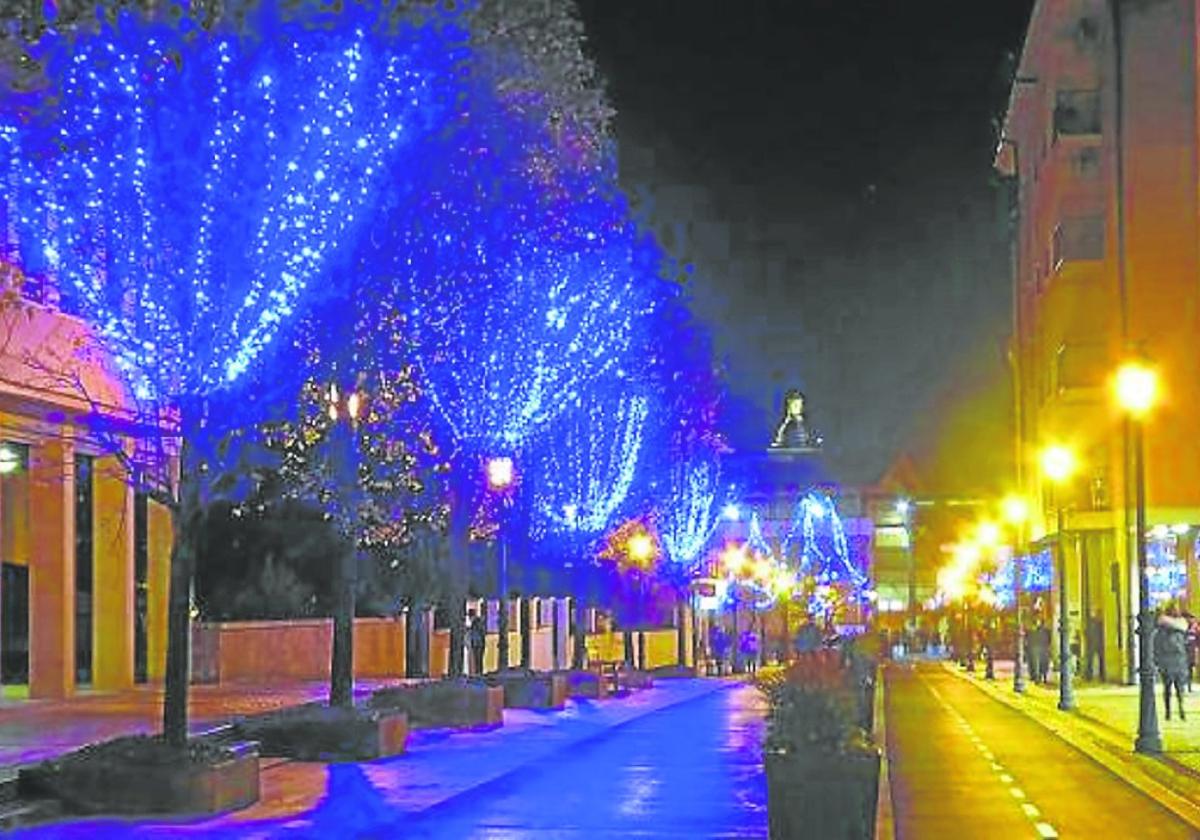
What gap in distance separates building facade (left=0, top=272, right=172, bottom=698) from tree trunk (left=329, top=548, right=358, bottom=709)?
4.93 metres

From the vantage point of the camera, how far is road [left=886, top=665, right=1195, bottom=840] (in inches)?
761

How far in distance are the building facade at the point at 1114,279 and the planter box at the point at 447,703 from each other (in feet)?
56.7

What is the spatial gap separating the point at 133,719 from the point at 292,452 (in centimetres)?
468

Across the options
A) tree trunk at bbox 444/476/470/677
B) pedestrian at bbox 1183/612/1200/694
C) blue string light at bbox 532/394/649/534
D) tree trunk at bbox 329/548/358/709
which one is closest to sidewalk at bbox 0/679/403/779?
tree trunk at bbox 329/548/358/709

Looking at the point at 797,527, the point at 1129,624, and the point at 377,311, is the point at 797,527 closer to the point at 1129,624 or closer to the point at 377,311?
the point at 1129,624

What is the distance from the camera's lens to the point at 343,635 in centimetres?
2742

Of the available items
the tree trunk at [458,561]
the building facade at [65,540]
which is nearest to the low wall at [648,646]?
the building facade at [65,540]

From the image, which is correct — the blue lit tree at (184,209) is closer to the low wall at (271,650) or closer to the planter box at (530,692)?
A: the planter box at (530,692)

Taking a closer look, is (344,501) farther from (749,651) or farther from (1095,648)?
(749,651)

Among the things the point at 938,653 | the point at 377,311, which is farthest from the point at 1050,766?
the point at 938,653

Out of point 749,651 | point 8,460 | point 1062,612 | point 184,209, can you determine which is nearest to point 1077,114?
point 1062,612

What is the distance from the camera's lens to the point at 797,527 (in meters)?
131

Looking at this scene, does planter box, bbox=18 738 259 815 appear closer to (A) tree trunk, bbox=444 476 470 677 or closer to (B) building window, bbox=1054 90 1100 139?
(A) tree trunk, bbox=444 476 470 677

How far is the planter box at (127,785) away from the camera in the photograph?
62.0 feet
